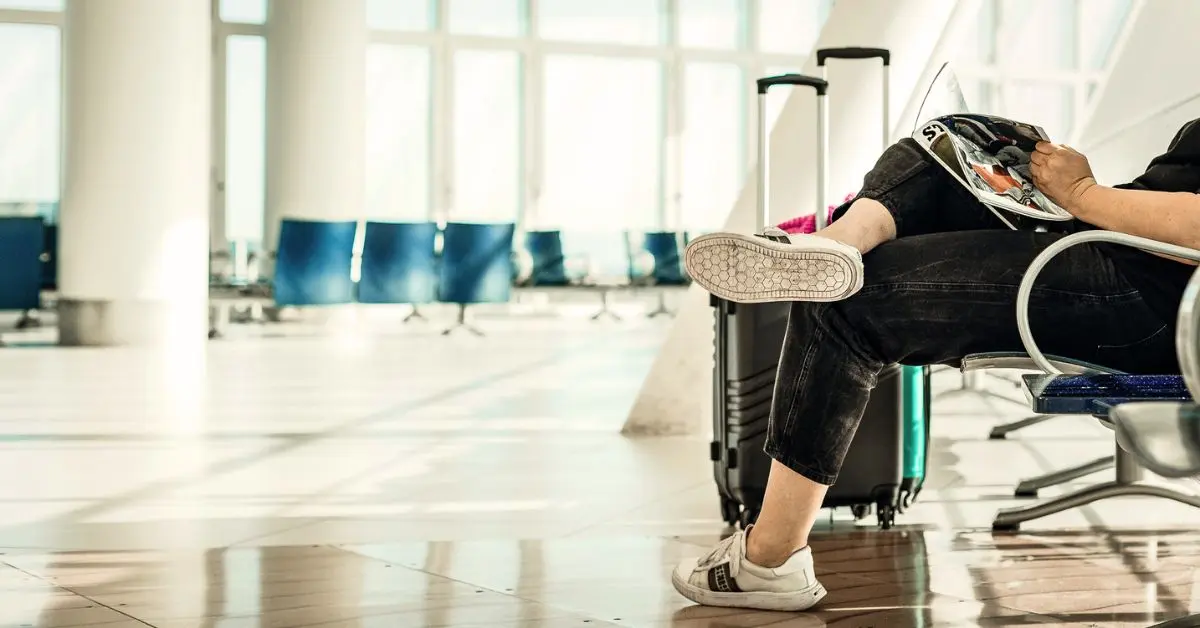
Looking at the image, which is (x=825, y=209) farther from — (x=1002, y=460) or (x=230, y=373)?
(x=230, y=373)

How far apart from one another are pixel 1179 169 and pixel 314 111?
11894mm

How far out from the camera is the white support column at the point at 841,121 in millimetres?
4730

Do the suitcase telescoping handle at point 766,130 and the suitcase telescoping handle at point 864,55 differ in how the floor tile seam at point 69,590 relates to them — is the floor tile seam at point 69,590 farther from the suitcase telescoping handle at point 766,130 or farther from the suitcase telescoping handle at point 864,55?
the suitcase telescoping handle at point 864,55

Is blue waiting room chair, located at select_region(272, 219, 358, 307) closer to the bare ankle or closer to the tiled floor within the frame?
the tiled floor

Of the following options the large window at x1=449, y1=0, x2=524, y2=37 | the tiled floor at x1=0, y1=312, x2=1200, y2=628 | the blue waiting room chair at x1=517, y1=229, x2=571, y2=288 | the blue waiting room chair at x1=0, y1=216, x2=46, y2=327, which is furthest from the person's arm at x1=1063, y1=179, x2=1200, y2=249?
the large window at x1=449, y1=0, x2=524, y2=37

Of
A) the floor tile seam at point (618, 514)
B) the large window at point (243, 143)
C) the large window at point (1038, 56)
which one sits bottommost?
the floor tile seam at point (618, 514)

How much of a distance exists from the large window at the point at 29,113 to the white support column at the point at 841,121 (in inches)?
463

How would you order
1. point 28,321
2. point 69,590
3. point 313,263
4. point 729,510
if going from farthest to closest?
point 28,321
point 313,263
point 729,510
point 69,590

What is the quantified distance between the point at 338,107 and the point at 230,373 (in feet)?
21.0

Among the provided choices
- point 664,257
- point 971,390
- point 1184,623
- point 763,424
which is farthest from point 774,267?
point 664,257

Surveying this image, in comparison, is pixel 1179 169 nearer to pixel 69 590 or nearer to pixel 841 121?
pixel 69 590

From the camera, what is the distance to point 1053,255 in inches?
73.0

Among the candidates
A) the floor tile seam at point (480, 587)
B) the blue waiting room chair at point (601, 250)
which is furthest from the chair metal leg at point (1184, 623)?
the blue waiting room chair at point (601, 250)

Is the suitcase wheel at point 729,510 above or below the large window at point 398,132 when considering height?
below
